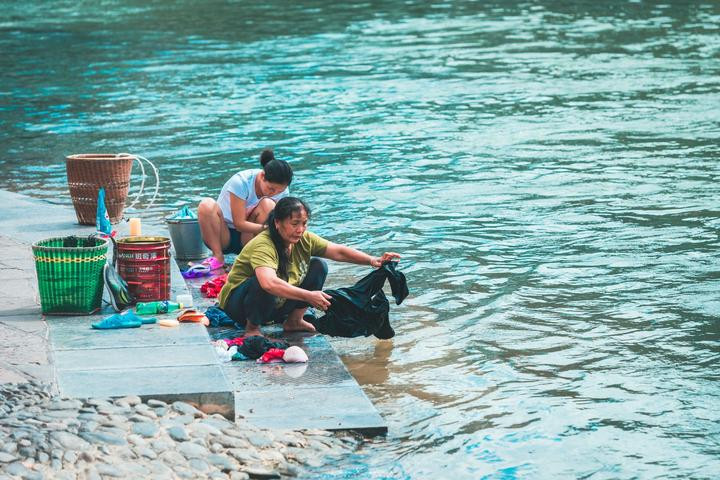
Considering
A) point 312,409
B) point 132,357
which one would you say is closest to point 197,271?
point 132,357

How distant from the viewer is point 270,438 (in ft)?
20.8

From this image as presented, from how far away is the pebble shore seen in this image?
217 inches

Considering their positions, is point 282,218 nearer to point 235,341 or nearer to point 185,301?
point 235,341

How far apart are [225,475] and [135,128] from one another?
13.4 metres

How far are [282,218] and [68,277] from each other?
1445 mm

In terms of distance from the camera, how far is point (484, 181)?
45.8ft

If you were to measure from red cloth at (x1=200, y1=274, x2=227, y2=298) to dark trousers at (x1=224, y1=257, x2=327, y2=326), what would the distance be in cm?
90

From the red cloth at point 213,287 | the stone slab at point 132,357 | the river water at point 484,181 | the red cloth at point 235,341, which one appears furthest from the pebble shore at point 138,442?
the red cloth at point 213,287

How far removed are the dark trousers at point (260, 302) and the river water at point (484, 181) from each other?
520mm

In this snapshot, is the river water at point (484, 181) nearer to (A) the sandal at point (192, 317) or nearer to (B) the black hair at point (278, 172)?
(A) the sandal at point (192, 317)

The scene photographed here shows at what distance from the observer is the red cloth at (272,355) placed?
303 inches

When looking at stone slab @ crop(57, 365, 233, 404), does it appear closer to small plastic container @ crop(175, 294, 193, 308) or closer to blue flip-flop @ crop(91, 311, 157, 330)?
blue flip-flop @ crop(91, 311, 157, 330)

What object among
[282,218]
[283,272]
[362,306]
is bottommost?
[362,306]

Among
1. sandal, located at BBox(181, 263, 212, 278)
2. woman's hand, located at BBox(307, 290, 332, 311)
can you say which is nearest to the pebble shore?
woman's hand, located at BBox(307, 290, 332, 311)
